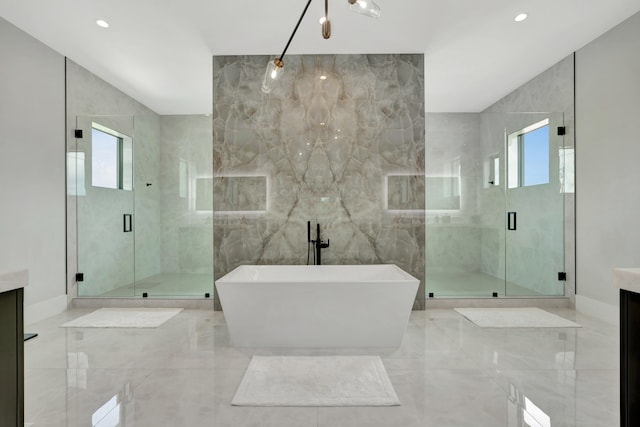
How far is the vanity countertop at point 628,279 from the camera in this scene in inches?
40.0

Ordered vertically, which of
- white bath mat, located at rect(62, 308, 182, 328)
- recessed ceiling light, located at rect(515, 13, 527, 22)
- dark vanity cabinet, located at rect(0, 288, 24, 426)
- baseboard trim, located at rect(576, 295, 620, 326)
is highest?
recessed ceiling light, located at rect(515, 13, 527, 22)

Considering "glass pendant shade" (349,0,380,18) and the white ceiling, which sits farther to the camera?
the white ceiling

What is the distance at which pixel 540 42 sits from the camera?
11.6 feet

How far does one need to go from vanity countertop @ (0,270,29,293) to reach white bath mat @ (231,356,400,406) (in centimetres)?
126

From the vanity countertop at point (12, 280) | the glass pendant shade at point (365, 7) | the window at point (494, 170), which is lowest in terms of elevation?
the vanity countertop at point (12, 280)

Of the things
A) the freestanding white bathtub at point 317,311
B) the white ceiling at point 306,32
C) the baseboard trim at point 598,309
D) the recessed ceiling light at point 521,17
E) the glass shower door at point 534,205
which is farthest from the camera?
the glass shower door at point 534,205

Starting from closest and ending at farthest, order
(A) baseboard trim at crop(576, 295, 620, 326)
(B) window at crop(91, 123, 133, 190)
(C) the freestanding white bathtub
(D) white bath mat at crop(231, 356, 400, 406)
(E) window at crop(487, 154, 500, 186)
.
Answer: (D) white bath mat at crop(231, 356, 400, 406) < (C) the freestanding white bathtub < (A) baseboard trim at crop(576, 295, 620, 326) < (B) window at crop(91, 123, 133, 190) < (E) window at crop(487, 154, 500, 186)

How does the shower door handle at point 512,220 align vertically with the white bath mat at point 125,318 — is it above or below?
above

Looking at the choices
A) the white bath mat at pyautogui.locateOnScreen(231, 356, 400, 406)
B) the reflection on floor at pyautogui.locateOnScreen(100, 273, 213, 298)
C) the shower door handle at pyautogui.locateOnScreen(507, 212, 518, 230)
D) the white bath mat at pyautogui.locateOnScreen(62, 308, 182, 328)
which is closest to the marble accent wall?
the reflection on floor at pyautogui.locateOnScreen(100, 273, 213, 298)

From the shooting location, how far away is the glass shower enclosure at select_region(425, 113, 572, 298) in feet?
13.0

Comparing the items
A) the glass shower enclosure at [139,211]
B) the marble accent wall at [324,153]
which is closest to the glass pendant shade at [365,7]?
the marble accent wall at [324,153]

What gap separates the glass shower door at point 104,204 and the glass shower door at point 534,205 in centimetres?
472

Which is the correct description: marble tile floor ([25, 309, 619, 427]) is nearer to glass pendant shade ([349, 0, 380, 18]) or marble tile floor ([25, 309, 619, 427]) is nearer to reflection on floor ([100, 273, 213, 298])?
reflection on floor ([100, 273, 213, 298])

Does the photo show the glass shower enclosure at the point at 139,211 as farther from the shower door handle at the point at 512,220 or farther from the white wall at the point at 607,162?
the white wall at the point at 607,162
